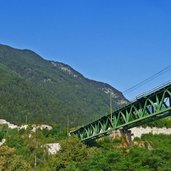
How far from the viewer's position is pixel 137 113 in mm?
66500

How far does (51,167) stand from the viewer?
233ft

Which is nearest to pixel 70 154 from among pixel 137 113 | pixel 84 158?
pixel 84 158

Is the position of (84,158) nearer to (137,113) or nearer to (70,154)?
(70,154)

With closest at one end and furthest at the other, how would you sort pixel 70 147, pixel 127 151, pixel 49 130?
pixel 70 147 < pixel 127 151 < pixel 49 130

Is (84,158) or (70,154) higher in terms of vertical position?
(70,154)

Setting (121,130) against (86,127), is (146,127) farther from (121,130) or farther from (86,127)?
(121,130)

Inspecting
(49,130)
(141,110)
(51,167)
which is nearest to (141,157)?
(141,110)

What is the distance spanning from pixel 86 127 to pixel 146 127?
39.8 metres

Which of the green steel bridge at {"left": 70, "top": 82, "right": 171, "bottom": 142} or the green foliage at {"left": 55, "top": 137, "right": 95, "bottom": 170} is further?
the green foliage at {"left": 55, "top": 137, "right": 95, "bottom": 170}

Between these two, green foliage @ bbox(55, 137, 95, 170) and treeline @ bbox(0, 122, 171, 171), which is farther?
green foliage @ bbox(55, 137, 95, 170)

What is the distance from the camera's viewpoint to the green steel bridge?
58.6 metres

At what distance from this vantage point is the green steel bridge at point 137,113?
58.6 metres

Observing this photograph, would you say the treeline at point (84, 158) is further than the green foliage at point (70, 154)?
No

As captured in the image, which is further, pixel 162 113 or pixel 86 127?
pixel 86 127
